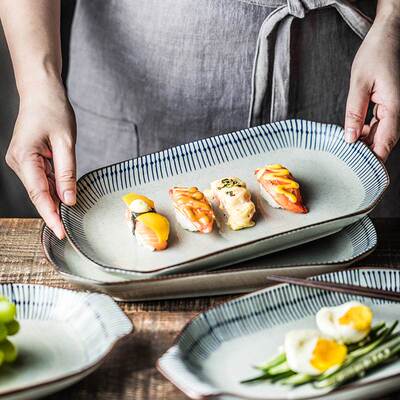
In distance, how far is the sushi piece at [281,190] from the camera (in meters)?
1.46

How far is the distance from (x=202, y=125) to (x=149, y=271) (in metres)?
0.78

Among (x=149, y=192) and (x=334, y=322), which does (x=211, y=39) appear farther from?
(x=334, y=322)

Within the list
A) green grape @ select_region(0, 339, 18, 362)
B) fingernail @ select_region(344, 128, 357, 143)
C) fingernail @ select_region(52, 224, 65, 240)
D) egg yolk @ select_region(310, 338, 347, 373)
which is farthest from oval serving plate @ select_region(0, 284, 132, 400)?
fingernail @ select_region(344, 128, 357, 143)

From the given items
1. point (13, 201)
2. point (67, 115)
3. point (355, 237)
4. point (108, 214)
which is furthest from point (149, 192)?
point (13, 201)

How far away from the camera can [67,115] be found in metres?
1.54

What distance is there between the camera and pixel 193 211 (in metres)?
1.41

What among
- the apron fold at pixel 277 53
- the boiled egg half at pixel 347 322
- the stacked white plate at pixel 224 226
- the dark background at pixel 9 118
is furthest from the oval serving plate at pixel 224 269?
the dark background at pixel 9 118

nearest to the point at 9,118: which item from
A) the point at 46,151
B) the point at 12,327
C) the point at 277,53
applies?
the point at 277,53

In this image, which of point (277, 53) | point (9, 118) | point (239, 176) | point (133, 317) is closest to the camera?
point (133, 317)

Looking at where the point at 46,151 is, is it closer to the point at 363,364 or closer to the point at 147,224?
the point at 147,224

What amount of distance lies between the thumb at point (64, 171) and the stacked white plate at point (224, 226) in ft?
0.08

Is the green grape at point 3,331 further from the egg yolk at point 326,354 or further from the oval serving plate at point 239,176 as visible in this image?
the egg yolk at point 326,354

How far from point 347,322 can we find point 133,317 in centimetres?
36

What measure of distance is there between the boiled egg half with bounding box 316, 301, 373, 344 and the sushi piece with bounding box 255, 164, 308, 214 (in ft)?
0.99
